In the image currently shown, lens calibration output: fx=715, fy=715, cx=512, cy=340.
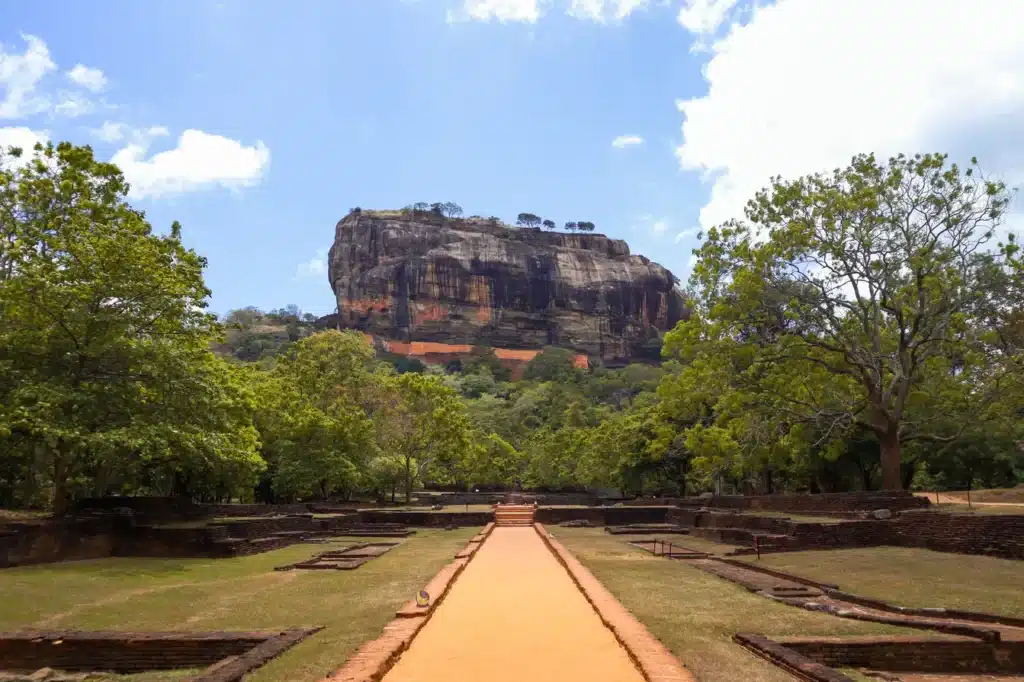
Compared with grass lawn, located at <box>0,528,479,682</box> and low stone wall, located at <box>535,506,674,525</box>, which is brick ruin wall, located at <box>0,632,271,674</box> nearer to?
grass lawn, located at <box>0,528,479,682</box>

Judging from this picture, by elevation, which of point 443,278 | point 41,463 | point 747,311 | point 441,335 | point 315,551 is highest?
point 443,278

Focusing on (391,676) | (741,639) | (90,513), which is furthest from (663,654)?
(90,513)

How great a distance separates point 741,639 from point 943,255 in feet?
55.3

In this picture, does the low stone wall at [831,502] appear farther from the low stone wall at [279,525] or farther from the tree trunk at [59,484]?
the tree trunk at [59,484]

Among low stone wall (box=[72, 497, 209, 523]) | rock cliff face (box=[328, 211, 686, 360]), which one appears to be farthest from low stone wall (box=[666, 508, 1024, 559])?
rock cliff face (box=[328, 211, 686, 360])

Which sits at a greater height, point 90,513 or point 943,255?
point 943,255

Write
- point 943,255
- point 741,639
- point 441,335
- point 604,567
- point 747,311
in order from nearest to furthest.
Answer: point 741,639 < point 604,567 < point 943,255 < point 747,311 < point 441,335

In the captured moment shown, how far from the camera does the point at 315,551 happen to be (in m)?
18.1

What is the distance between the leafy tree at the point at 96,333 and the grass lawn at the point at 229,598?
257cm

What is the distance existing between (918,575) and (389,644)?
939cm

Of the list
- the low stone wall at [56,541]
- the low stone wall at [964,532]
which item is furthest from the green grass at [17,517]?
the low stone wall at [964,532]

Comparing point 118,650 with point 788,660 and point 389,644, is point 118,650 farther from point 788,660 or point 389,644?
point 788,660

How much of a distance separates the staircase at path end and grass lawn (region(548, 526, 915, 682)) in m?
15.4

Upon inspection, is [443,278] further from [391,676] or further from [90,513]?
[391,676]
